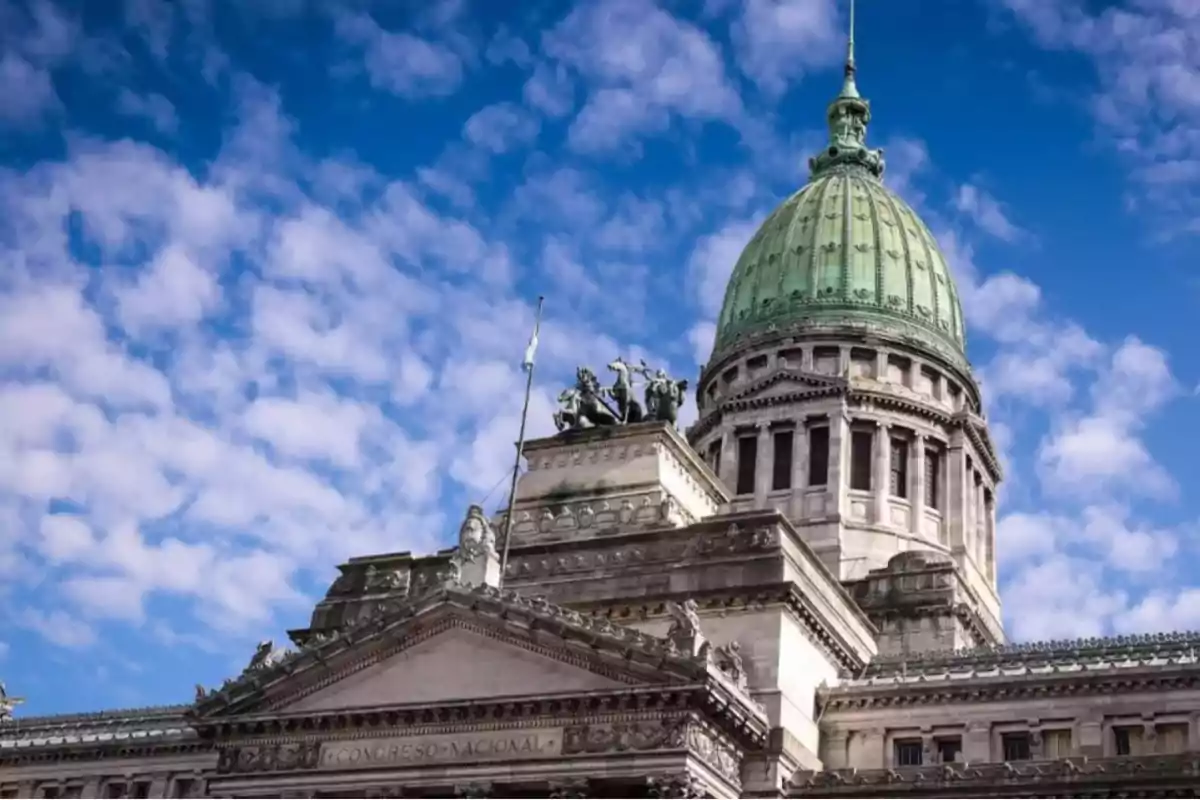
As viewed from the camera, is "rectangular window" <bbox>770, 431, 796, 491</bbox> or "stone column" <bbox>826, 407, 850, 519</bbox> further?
"rectangular window" <bbox>770, 431, 796, 491</bbox>

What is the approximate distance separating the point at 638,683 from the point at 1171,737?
17183 mm

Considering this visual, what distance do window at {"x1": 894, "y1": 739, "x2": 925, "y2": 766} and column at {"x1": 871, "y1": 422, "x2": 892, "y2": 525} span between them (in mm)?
27115

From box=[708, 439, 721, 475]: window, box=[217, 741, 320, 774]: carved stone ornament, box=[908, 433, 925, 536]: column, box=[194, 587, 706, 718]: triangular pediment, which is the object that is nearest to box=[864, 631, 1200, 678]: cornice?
box=[194, 587, 706, 718]: triangular pediment

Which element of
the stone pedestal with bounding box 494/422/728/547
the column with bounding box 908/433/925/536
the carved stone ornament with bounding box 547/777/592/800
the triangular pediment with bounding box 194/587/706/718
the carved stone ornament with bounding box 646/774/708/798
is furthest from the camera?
the column with bounding box 908/433/925/536

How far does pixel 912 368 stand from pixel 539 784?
43.4 meters

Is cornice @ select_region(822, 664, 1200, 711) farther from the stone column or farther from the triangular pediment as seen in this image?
the stone column

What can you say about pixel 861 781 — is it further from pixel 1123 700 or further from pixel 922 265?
pixel 922 265

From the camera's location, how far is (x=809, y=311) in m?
84.3

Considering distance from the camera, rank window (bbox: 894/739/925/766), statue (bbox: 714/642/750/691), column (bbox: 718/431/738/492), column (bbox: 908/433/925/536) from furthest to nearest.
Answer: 1. column (bbox: 718/431/738/492)
2. column (bbox: 908/433/925/536)
3. window (bbox: 894/739/925/766)
4. statue (bbox: 714/642/750/691)

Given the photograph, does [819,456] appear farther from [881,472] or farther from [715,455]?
[715,455]

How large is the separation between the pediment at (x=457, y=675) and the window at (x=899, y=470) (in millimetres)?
35388

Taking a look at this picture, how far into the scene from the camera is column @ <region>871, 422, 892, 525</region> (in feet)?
257

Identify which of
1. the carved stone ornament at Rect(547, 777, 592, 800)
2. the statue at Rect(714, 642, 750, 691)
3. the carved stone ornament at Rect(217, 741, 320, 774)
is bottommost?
the carved stone ornament at Rect(547, 777, 592, 800)

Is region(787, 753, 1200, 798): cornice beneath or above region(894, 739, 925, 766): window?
beneath
